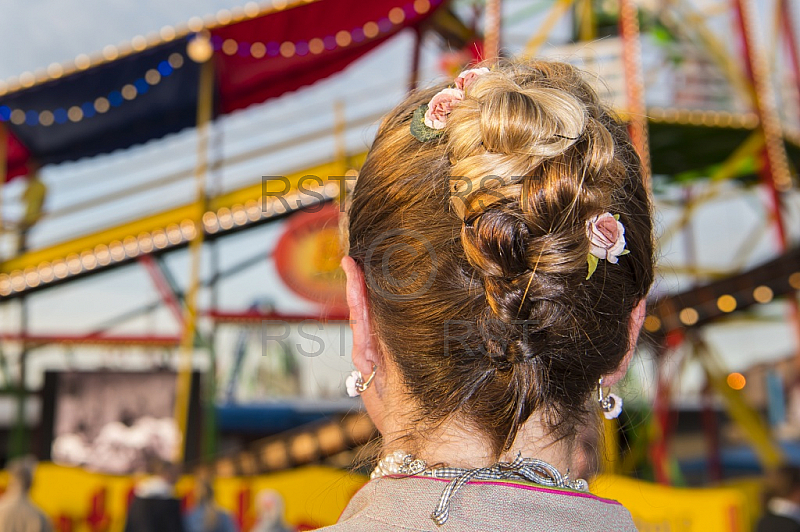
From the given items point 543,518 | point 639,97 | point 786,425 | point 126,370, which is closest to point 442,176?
point 543,518

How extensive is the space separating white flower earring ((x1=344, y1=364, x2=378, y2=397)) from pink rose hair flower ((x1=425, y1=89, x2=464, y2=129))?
32 centimetres

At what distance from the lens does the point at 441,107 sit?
0.85 meters

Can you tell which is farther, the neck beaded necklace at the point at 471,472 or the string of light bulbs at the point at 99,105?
the string of light bulbs at the point at 99,105

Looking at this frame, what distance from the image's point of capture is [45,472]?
229 inches

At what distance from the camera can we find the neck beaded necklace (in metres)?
0.71

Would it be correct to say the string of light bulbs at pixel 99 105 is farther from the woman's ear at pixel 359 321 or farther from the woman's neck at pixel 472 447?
the woman's neck at pixel 472 447

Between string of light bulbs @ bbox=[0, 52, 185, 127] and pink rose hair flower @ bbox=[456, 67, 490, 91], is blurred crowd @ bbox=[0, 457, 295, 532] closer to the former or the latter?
string of light bulbs @ bbox=[0, 52, 185, 127]

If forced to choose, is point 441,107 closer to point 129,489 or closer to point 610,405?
point 610,405

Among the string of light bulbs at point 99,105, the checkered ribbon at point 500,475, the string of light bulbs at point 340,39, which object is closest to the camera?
the checkered ribbon at point 500,475

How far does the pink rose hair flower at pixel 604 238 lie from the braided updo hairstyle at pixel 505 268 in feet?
0.04

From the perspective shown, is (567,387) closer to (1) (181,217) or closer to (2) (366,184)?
(2) (366,184)

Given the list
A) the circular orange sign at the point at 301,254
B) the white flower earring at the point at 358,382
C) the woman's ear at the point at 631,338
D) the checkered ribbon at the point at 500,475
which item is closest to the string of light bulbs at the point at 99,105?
the circular orange sign at the point at 301,254

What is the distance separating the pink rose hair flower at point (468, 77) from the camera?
35.9 inches

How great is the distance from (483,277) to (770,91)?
828cm
